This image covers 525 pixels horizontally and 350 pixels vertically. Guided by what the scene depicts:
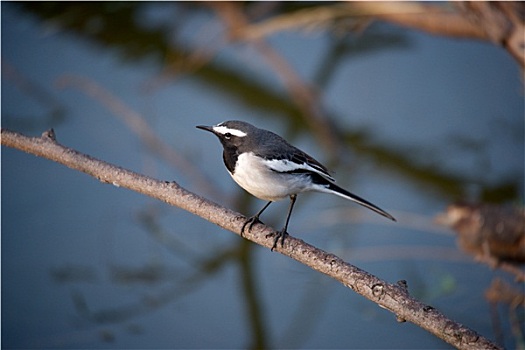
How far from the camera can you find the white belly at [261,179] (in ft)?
9.48

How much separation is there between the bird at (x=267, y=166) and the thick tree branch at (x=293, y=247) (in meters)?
0.21

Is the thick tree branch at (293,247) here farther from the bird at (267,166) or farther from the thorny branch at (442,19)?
the thorny branch at (442,19)

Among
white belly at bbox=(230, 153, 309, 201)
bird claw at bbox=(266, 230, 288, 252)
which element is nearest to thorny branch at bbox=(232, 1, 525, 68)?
white belly at bbox=(230, 153, 309, 201)

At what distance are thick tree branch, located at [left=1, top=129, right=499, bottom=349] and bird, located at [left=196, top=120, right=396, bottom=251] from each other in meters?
0.21

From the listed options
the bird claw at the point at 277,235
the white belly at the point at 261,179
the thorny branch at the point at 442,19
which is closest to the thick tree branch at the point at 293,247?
the bird claw at the point at 277,235

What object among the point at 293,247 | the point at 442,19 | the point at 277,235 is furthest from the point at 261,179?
the point at 442,19

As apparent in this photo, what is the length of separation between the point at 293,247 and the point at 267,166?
49 centimetres

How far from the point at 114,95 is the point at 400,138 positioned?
239cm

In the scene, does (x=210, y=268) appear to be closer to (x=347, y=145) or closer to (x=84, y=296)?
(x=84, y=296)

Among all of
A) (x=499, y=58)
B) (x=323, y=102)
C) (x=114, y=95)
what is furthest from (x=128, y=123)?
(x=499, y=58)

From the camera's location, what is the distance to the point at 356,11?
536 centimetres

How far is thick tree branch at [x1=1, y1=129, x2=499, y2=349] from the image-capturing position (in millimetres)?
2145

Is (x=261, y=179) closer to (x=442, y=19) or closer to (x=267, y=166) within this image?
(x=267, y=166)

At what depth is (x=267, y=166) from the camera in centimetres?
293
